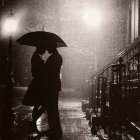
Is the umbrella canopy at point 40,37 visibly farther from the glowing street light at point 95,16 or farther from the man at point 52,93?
the glowing street light at point 95,16

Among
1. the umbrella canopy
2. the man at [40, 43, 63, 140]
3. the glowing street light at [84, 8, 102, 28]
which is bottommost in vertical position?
the man at [40, 43, 63, 140]

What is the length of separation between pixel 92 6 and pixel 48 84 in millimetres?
20209

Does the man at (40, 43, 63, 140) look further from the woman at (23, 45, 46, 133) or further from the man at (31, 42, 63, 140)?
the woman at (23, 45, 46, 133)

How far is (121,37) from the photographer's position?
64.0 feet

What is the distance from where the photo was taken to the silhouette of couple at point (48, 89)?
7.00 meters

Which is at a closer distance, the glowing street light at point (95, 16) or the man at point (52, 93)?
the man at point (52, 93)

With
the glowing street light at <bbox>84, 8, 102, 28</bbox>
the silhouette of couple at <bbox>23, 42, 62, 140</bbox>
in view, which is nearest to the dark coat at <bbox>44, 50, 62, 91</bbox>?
the silhouette of couple at <bbox>23, 42, 62, 140</bbox>

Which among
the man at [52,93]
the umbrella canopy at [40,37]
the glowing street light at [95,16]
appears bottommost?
the man at [52,93]

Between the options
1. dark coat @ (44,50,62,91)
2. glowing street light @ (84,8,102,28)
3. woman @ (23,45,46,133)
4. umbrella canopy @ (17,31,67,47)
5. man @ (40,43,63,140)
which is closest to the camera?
man @ (40,43,63,140)

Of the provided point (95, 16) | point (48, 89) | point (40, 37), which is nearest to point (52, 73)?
point (48, 89)

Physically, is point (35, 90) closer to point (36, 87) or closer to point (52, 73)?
point (36, 87)

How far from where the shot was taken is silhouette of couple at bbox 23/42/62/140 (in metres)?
7.00

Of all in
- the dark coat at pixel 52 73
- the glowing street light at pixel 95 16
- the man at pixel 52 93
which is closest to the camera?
the man at pixel 52 93

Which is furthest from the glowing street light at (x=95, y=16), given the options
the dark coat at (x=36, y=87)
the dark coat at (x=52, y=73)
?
the dark coat at (x=52, y=73)
